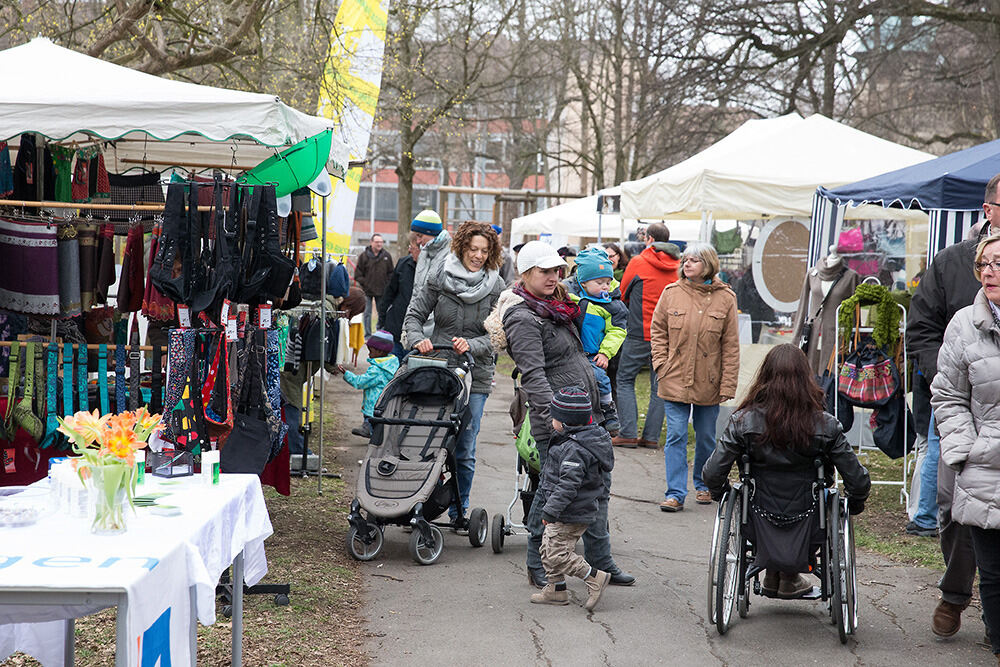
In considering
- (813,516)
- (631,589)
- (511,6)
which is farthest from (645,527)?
(511,6)

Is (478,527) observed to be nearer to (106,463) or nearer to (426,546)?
(426,546)

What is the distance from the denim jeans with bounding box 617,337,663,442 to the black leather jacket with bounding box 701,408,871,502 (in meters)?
5.46

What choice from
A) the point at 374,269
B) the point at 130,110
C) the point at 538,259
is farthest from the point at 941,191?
the point at 374,269

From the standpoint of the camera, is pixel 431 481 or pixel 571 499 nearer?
pixel 571 499

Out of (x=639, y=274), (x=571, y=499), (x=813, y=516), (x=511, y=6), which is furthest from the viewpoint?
(x=511, y=6)

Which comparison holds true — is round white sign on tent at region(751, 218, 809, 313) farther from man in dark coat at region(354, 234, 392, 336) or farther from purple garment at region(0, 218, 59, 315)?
man in dark coat at region(354, 234, 392, 336)

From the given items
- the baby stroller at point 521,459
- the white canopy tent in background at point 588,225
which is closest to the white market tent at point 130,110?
the baby stroller at point 521,459

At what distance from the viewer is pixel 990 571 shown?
4.59m

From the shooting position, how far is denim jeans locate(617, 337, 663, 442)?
1060 cm

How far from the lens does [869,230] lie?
13773mm

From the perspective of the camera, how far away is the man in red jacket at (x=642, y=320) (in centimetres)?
1038

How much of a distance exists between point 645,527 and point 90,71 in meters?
4.61

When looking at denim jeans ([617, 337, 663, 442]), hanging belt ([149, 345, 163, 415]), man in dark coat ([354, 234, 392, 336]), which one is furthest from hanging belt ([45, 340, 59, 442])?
man in dark coat ([354, 234, 392, 336])

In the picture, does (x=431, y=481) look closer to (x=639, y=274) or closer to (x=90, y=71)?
(x=90, y=71)
